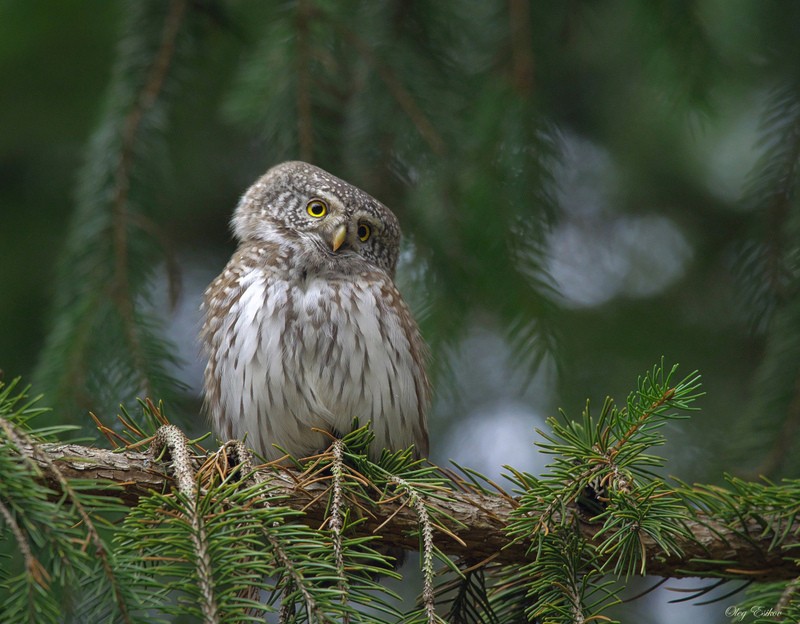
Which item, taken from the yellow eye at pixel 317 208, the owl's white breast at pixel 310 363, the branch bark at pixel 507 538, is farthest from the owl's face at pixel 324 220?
the branch bark at pixel 507 538

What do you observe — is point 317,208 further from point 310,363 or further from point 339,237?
point 310,363

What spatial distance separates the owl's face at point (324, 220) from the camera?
340cm

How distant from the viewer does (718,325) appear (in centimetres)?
472

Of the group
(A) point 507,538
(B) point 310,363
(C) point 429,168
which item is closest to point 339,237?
(C) point 429,168

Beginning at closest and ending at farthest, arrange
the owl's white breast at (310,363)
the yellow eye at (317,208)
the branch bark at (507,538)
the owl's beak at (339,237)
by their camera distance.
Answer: the branch bark at (507,538) → the owl's white breast at (310,363) → the owl's beak at (339,237) → the yellow eye at (317,208)

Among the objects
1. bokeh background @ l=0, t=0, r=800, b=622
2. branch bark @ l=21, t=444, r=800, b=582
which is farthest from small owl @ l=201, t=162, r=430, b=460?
branch bark @ l=21, t=444, r=800, b=582

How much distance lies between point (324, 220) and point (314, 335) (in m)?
0.62

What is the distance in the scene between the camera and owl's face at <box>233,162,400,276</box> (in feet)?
11.2

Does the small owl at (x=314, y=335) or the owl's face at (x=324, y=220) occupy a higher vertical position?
the owl's face at (x=324, y=220)

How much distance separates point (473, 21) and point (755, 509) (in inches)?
87.9

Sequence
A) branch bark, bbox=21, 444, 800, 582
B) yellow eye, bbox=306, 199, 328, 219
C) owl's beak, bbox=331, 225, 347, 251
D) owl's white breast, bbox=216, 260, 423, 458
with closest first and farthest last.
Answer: branch bark, bbox=21, 444, 800, 582, owl's white breast, bbox=216, 260, 423, 458, owl's beak, bbox=331, 225, 347, 251, yellow eye, bbox=306, 199, 328, 219

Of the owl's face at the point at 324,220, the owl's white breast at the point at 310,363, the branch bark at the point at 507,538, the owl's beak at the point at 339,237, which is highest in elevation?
the owl's face at the point at 324,220

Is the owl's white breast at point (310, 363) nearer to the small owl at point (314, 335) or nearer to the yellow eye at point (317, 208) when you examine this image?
the small owl at point (314, 335)

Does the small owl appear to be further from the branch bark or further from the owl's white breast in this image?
the branch bark
